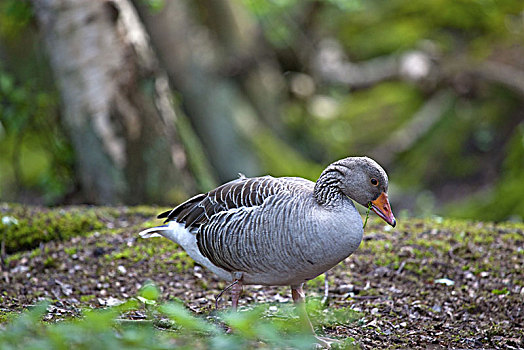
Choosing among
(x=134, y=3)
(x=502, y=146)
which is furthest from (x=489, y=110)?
(x=134, y=3)

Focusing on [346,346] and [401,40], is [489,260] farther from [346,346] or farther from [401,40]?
[401,40]

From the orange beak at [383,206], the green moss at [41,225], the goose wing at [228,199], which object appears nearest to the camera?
the orange beak at [383,206]

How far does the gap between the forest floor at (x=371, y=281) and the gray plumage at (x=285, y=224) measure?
0.68 meters

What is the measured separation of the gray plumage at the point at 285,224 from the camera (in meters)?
4.25

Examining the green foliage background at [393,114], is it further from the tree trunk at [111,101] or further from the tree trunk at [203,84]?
the tree trunk at [111,101]

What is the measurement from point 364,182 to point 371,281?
174 cm

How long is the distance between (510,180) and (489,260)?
146 inches

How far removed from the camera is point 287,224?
4.34m

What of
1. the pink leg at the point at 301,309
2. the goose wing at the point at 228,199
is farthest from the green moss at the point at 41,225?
the pink leg at the point at 301,309

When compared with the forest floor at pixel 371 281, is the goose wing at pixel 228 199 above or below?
above

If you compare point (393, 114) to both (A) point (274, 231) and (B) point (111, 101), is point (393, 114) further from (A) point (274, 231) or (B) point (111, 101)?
(A) point (274, 231)

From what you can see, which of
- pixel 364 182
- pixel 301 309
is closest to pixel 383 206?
pixel 364 182

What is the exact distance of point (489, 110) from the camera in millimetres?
11922

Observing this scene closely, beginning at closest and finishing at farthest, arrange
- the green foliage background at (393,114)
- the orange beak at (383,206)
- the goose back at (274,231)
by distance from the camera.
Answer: the goose back at (274,231) < the orange beak at (383,206) < the green foliage background at (393,114)
